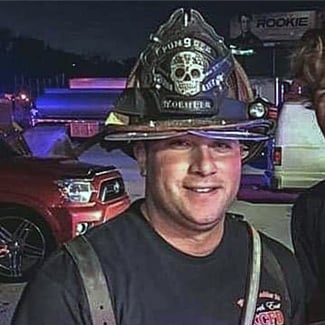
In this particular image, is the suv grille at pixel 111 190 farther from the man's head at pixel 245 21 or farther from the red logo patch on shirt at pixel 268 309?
the man's head at pixel 245 21

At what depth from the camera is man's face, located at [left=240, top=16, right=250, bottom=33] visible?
2298 centimetres

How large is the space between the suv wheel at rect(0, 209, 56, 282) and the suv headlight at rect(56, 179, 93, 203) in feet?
1.05

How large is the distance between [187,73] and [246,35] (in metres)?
20.9

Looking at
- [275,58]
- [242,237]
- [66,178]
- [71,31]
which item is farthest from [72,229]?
[71,31]

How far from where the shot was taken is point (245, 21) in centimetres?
2350

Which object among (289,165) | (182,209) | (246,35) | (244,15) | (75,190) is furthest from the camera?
(244,15)

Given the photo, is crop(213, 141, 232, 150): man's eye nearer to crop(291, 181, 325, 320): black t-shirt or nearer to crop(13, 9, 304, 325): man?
crop(13, 9, 304, 325): man

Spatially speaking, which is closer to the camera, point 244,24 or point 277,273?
point 277,273

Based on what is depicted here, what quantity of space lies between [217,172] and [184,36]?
0.28m

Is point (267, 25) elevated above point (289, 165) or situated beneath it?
elevated above

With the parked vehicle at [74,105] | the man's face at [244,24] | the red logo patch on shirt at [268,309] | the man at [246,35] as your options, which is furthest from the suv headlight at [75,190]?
the man's face at [244,24]

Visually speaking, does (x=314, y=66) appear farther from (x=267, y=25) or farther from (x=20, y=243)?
(x=267, y=25)

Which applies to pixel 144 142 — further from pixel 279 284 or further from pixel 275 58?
pixel 275 58

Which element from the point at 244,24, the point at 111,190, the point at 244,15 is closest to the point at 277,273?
the point at 111,190
